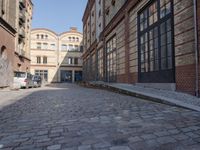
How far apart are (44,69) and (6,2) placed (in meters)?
24.2

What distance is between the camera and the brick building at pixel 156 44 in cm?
655

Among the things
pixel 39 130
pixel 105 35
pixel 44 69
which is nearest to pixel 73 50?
pixel 44 69

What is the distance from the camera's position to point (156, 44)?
8.90m

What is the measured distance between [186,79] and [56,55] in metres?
37.4

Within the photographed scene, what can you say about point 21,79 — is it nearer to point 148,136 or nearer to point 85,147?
point 85,147

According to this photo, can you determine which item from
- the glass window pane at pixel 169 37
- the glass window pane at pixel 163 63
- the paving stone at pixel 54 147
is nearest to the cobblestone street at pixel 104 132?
the paving stone at pixel 54 147

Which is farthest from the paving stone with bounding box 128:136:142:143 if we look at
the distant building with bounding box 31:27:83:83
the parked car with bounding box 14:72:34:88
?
A: the distant building with bounding box 31:27:83:83

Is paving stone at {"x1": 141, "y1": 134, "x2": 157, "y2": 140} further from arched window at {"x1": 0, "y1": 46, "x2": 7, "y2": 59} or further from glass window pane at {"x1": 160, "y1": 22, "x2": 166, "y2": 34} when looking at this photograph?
arched window at {"x1": 0, "y1": 46, "x2": 7, "y2": 59}

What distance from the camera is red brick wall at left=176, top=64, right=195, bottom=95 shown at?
20.8ft

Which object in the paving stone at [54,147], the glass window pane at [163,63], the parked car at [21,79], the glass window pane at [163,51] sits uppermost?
the glass window pane at [163,51]

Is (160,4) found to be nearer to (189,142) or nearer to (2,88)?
(189,142)

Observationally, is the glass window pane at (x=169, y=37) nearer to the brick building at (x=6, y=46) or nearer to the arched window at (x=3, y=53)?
→ the brick building at (x=6, y=46)

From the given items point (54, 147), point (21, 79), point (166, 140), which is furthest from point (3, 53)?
point (166, 140)

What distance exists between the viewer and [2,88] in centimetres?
1496
